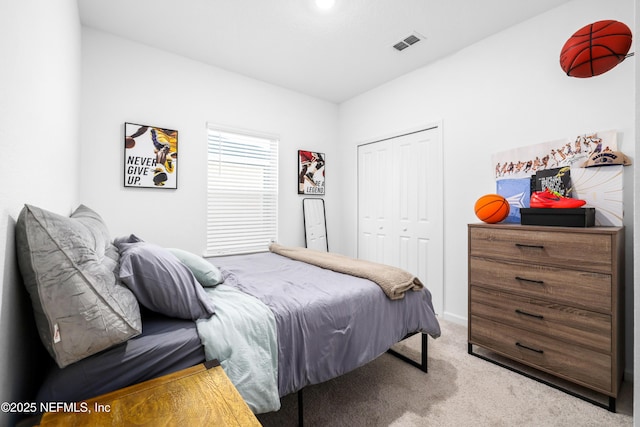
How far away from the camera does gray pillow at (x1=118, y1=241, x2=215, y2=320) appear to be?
125cm

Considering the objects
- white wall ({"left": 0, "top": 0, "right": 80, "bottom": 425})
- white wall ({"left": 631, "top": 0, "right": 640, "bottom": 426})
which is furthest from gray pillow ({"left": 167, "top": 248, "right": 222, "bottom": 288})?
white wall ({"left": 631, "top": 0, "right": 640, "bottom": 426})

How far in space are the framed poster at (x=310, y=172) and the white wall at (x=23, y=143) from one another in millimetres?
2752

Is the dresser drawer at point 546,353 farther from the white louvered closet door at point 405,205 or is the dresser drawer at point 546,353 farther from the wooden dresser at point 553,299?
the white louvered closet door at point 405,205

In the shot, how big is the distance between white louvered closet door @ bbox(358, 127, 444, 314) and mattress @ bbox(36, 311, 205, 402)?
2.74 metres

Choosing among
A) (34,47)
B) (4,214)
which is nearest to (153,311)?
(4,214)

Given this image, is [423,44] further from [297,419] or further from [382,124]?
[297,419]

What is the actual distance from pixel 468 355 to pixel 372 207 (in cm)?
213

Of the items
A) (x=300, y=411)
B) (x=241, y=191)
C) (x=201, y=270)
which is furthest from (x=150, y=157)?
(x=300, y=411)

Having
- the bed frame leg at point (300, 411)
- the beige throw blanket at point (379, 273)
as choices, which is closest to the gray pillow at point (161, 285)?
the bed frame leg at point (300, 411)

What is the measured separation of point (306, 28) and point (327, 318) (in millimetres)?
2557

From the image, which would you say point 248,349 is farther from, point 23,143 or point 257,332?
point 23,143

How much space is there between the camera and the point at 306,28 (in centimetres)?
263

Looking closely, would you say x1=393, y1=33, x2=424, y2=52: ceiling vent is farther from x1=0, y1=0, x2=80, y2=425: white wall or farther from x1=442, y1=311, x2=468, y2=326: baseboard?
x1=442, y1=311, x2=468, y2=326: baseboard

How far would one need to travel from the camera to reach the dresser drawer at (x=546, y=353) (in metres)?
1.76
